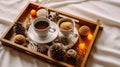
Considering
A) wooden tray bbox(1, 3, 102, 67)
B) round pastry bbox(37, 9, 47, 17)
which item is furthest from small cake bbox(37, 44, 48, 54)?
round pastry bbox(37, 9, 47, 17)

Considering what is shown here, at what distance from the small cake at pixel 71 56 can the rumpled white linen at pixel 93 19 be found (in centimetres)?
6

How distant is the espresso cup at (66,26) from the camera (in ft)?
2.62

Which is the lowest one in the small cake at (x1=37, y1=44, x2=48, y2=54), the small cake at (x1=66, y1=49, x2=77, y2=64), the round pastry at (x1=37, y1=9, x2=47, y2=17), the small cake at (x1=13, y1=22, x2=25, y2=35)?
the small cake at (x1=66, y1=49, x2=77, y2=64)

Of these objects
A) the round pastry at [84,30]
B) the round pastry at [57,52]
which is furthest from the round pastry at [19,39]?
the round pastry at [84,30]

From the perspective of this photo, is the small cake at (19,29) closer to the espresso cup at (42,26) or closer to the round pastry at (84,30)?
the espresso cup at (42,26)

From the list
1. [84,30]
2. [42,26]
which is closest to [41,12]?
[42,26]

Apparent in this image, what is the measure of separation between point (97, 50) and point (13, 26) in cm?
34

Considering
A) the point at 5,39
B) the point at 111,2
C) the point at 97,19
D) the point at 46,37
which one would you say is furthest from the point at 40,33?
the point at 111,2

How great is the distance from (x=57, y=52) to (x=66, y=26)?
0.12 m

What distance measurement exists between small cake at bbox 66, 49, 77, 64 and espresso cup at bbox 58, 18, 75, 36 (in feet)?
0.25

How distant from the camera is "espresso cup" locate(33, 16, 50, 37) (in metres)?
0.79

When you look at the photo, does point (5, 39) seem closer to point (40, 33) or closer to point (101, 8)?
point (40, 33)

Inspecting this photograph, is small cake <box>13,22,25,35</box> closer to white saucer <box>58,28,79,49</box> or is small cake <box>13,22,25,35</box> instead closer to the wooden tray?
the wooden tray

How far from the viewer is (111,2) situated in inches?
37.5
